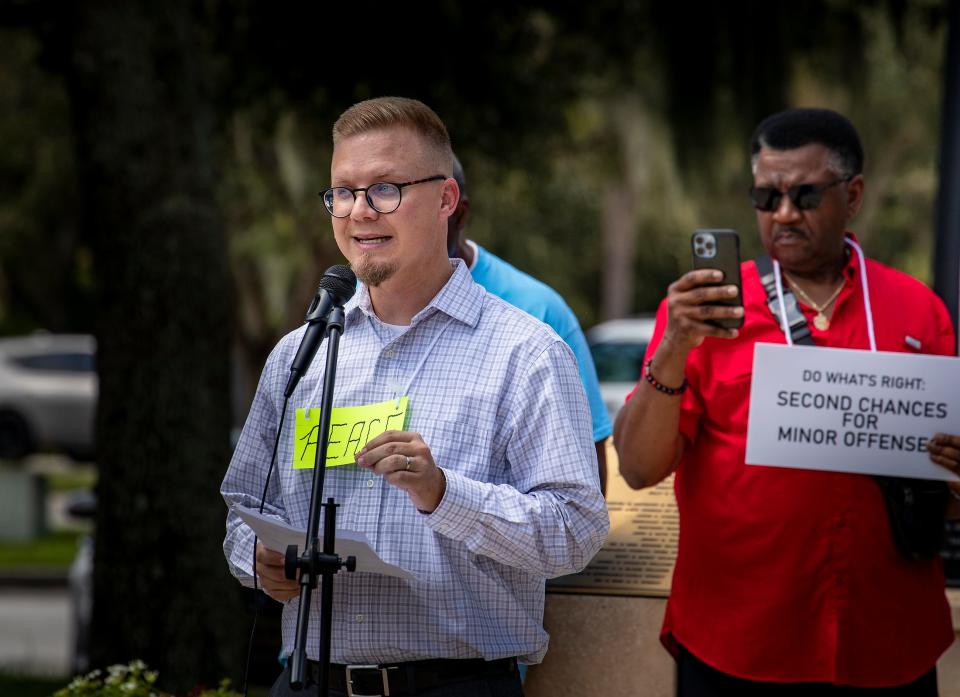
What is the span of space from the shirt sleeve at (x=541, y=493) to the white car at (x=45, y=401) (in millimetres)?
17229

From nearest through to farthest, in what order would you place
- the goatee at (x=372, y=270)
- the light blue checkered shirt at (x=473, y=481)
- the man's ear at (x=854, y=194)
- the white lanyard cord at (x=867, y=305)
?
the light blue checkered shirt at (x=473, y=481)
the goatee at (x=372, y=270)
the white lanyard cord at (x=867, y=305)
the man's ear at (x=854, y=194)

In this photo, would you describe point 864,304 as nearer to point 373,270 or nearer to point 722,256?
point 722,256

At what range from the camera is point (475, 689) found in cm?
262

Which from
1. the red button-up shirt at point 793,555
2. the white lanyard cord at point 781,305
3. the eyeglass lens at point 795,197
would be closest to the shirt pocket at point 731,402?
the red button-up shirt at point 793,555

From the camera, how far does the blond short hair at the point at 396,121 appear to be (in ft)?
8.89

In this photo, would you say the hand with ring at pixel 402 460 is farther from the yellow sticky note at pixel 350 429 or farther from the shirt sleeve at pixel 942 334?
the shirt sleeve at pixel 942 334

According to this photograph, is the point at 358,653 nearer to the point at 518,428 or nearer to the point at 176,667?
the point at 518,428

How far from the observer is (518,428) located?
2.64 metres


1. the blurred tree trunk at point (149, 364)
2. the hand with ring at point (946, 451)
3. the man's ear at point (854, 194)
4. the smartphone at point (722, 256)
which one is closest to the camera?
the smartphone at point (722, 256)

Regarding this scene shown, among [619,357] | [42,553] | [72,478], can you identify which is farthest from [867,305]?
[72,478]

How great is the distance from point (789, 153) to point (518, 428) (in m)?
1.04

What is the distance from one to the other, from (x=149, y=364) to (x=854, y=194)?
3219mm

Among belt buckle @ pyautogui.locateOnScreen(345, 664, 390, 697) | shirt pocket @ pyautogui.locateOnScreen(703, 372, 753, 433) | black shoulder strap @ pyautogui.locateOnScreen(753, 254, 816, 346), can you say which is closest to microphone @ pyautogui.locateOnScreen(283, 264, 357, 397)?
belt buckle @ pyautogui.locateOnScreen(345, 664, 390, 697)

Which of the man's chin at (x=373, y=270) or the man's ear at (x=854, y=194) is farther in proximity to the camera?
the man's ear at (x=854, y=194)
